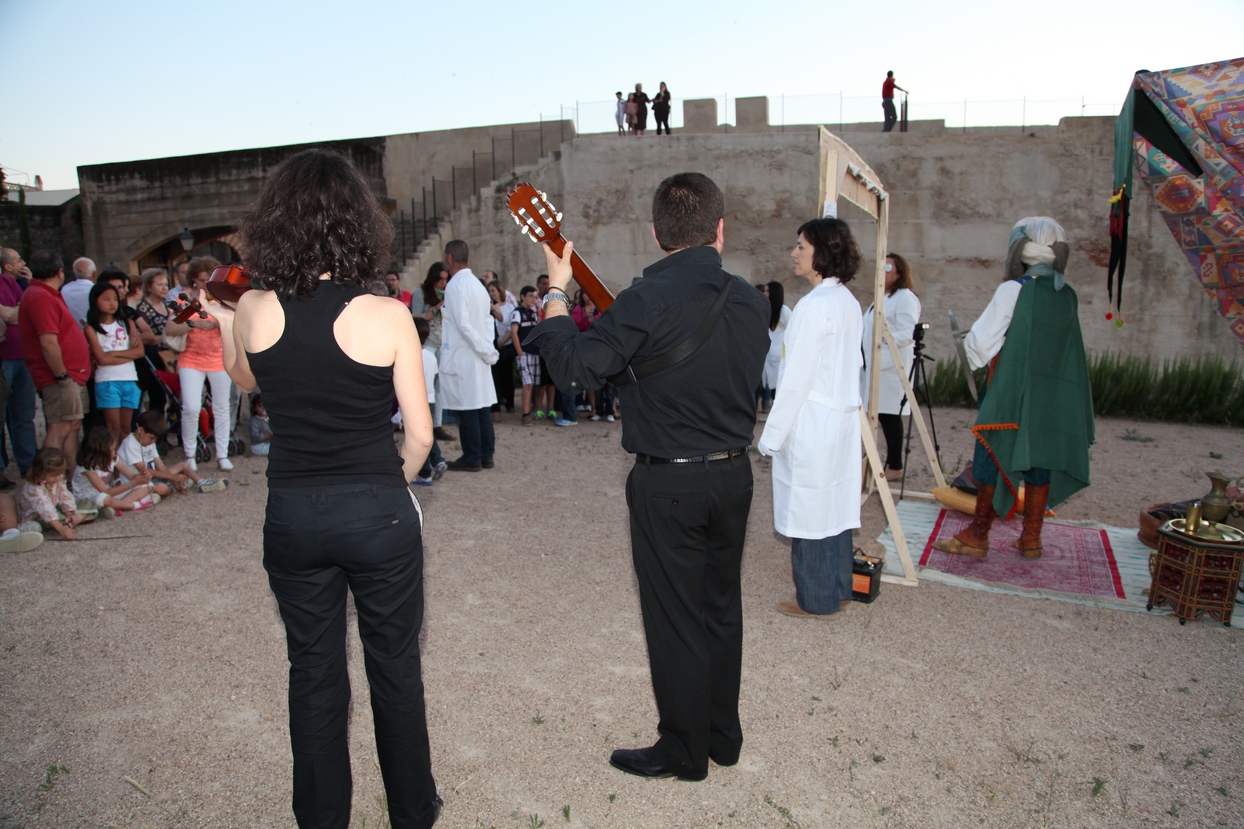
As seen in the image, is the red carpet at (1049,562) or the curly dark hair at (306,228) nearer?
the curly dark hair at (306,228)

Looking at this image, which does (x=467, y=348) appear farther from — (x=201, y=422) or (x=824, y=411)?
(x=824, y=411)

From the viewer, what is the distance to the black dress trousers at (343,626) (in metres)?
2.13

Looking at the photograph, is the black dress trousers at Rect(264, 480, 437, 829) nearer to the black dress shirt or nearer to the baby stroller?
the black dress shirt

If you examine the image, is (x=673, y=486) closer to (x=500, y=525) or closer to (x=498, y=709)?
(x=498, y=709)

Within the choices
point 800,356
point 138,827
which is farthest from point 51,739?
point 800,356

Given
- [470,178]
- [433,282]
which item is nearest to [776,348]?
[433,282]

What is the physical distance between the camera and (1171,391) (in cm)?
1070

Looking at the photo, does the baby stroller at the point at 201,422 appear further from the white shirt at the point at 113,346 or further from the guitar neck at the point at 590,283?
the guitar neck at the point at 590,283

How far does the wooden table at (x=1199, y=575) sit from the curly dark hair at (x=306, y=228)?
4.33 meters

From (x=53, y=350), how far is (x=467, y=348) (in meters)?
3.15

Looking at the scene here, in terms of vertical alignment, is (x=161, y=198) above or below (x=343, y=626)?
above

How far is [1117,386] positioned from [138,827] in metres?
11.9

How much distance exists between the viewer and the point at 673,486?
2582 mm

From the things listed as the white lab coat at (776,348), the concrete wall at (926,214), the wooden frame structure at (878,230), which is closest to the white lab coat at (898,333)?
the wooden frame structure at (878,230)
